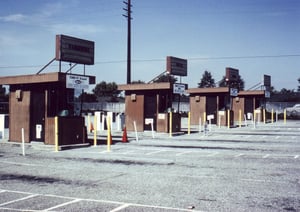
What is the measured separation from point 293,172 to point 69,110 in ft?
35.3

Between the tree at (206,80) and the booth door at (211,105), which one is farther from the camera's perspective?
the tree at (206,80)

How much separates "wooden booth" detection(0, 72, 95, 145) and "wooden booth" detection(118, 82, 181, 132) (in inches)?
311

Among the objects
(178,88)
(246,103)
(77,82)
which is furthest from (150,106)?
(246,103)

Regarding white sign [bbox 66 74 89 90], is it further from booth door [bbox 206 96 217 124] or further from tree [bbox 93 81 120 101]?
tree [bbox 93 81 120 101]

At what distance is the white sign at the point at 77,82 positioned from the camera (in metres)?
15.9

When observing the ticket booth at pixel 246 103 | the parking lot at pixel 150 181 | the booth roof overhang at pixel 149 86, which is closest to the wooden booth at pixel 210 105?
the ticket booth at pixel 246 103

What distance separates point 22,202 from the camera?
23.2ft

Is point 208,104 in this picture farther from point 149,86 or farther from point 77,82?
point 77,82

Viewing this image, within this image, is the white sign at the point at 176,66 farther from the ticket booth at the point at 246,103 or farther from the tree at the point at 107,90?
the tree at the point at 107,90

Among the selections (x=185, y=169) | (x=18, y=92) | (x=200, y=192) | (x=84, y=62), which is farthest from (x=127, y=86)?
(x=200, y=192)

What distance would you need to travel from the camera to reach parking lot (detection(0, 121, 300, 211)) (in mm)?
6863

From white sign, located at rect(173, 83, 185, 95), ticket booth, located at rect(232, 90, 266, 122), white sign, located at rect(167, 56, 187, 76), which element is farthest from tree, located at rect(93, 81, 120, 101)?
white sign, located at rect(173, 83, 185, 95)

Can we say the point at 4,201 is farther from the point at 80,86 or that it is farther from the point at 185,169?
the point at 80,86

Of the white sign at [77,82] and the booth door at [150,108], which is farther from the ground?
the white sign at [77,82]
